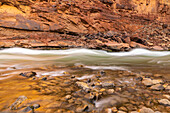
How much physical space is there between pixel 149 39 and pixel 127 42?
15.8 feet

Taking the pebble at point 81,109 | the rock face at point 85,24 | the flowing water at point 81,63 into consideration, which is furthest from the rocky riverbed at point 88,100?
the rock face at point 85,24

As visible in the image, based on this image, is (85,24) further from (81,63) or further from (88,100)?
(88,100)

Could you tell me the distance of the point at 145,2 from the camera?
1733 centimetres

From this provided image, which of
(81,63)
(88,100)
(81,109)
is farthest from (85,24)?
(81,109)

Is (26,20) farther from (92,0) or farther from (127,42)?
(127,42)

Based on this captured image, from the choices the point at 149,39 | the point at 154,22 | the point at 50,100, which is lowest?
the point at 50,100

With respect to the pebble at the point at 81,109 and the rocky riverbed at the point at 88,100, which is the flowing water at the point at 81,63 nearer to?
the rocky riverbed at the point at 88,100

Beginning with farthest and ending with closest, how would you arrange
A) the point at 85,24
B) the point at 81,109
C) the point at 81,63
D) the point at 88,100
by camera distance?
the point at 85,24
the point at 81,63
the point at 88,100
the point at 81,109

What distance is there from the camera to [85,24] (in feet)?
45.3

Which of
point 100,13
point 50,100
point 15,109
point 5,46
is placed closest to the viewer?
point 15,109

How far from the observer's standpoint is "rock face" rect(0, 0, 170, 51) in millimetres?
10957

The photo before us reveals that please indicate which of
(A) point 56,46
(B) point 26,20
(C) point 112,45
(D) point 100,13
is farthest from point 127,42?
(B) point 26,20

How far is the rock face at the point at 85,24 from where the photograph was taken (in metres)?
11.0

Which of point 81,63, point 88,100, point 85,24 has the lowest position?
point 81,63
